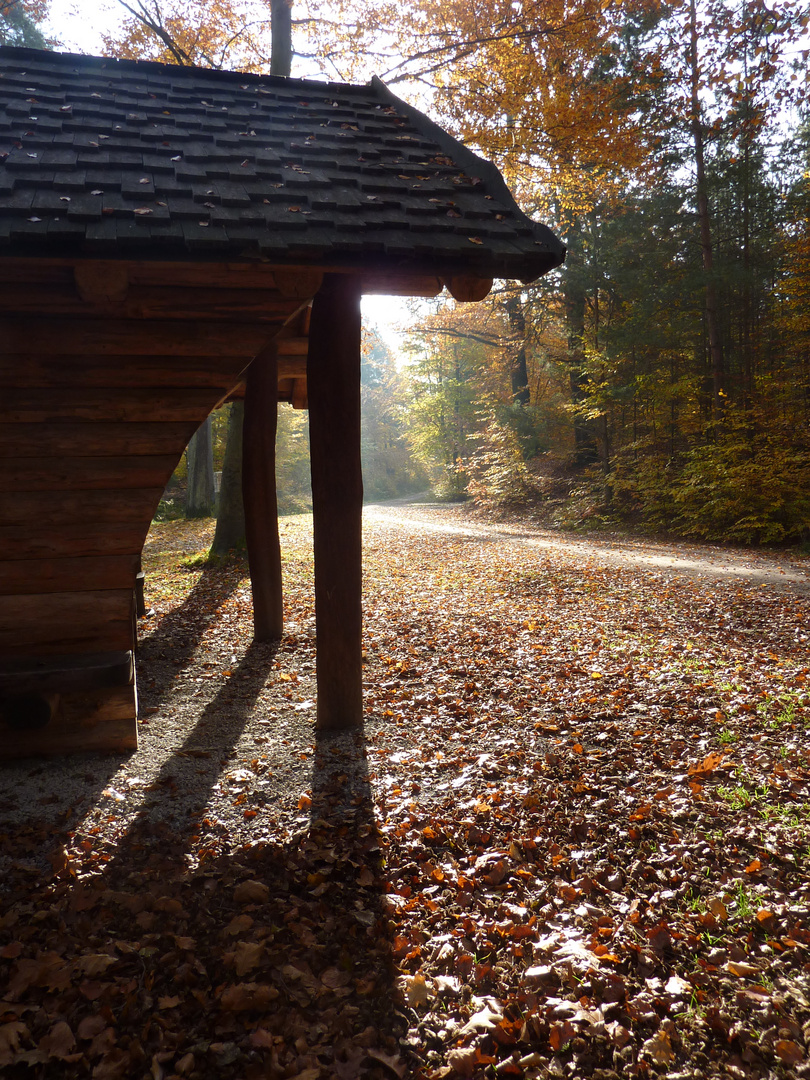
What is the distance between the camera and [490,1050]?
7.52 feet

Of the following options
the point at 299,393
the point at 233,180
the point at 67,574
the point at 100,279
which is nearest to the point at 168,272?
the point at 100,279

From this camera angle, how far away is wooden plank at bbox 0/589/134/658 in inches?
154

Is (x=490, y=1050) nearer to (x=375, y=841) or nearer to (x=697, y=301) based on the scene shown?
(x=375, y=841)

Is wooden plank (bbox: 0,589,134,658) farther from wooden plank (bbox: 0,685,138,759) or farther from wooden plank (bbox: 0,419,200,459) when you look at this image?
wooden plank (bbox: 0,419,200,459)

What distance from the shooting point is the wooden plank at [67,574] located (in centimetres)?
379

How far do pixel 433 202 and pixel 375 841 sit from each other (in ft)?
12.3

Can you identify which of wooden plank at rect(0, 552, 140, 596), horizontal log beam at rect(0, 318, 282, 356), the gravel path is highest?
horizontal log beam at rect(0, 318, 282, 356)

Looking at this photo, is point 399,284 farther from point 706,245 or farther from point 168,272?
point 706,245

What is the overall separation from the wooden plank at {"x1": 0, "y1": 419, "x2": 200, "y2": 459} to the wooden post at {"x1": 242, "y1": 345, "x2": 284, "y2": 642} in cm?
277

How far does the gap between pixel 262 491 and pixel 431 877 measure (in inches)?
178

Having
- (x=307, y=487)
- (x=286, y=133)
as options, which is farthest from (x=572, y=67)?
(x=307, y=487)

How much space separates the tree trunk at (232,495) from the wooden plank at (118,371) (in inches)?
280

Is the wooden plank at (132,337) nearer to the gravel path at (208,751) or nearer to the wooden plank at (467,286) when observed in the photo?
the wooden plank at (467,286)

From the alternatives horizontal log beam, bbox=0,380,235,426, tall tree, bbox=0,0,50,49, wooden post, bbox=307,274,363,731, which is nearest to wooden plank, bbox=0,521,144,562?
horizontal log beam, bbox=0,380,235,426
